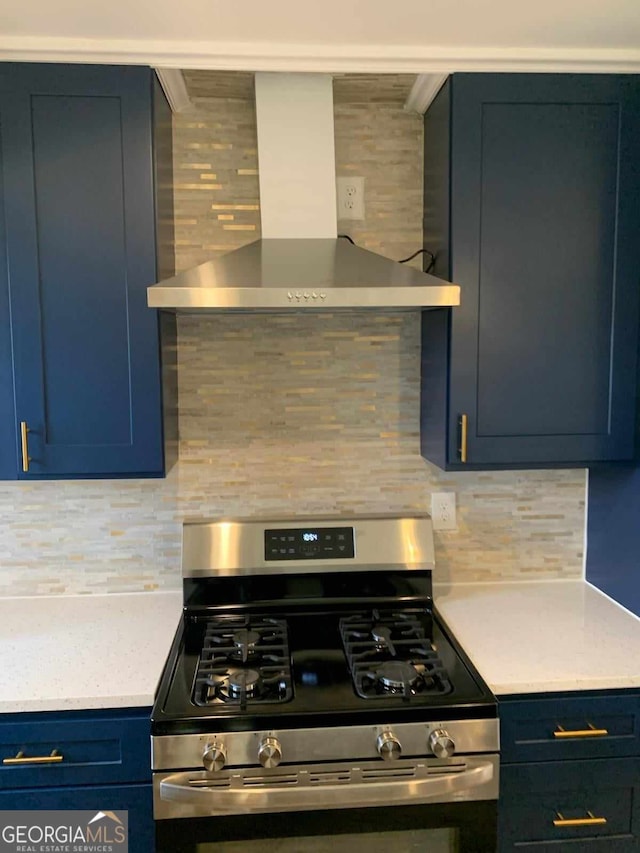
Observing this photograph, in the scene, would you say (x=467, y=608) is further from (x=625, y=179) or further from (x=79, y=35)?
(x=79, y=35)

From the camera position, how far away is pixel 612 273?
1632mm

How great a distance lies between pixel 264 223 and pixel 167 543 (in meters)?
0.99

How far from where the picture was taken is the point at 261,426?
6.31ft

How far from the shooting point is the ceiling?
1.36 metres

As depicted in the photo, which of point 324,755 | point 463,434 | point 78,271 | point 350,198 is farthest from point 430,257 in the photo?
point 324,755

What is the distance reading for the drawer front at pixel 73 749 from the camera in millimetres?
1348

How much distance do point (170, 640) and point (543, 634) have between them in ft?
3.17

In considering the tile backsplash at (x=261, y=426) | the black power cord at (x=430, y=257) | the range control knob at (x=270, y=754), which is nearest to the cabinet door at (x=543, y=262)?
the black power cord at (x=430, y=257)

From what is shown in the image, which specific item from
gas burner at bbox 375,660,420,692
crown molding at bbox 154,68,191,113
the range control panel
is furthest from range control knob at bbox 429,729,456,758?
crown molding at bbox 154,68,191,113

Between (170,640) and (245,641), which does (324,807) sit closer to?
(245,641)

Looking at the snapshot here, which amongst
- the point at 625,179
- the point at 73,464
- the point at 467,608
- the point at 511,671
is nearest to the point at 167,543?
the point at 73,464

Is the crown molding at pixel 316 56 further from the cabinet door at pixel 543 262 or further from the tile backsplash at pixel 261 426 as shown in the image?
the tile backsplash at pixel 261 426

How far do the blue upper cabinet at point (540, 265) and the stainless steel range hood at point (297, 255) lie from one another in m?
0.22

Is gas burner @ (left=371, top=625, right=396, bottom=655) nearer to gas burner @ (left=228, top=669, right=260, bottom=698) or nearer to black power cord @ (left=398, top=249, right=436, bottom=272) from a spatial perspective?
gas burner @ (left=228, top=669, right=260, bottom=698)
